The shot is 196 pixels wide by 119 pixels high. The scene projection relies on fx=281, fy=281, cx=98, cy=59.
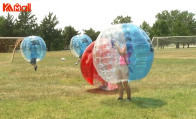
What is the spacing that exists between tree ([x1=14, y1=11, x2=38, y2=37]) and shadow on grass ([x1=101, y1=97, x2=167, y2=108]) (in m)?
54.1

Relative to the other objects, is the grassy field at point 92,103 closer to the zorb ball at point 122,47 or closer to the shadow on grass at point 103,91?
the shadow on grass at point 103,91

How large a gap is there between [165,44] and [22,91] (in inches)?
1697

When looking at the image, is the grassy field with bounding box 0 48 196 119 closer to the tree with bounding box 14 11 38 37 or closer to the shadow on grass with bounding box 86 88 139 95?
the shadow on grass with bounding box 86 88 139 95

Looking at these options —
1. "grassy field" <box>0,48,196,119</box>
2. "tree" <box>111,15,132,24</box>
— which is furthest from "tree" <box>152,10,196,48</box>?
"grassy field" <box>0,48,196,119</box>

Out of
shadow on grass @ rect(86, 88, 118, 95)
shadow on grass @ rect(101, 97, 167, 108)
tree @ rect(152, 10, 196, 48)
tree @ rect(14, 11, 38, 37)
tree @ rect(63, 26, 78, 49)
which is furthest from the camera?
tree @ rect(152, 10, 196, 48)

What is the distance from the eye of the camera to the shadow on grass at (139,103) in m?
6.35

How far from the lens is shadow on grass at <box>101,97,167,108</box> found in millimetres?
6348

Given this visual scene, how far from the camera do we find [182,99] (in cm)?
686

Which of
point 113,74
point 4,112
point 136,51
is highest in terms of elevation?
point 136,51

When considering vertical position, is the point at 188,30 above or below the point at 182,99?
above

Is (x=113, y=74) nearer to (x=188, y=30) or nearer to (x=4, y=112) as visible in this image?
(x=4, y=112)

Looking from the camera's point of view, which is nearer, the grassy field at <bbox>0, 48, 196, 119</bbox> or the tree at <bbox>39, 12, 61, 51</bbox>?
the grassy field at <bbox>0, 48, 196, 119</bbox>

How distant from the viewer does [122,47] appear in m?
6.38

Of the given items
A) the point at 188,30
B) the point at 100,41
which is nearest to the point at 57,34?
the point at 188,30
